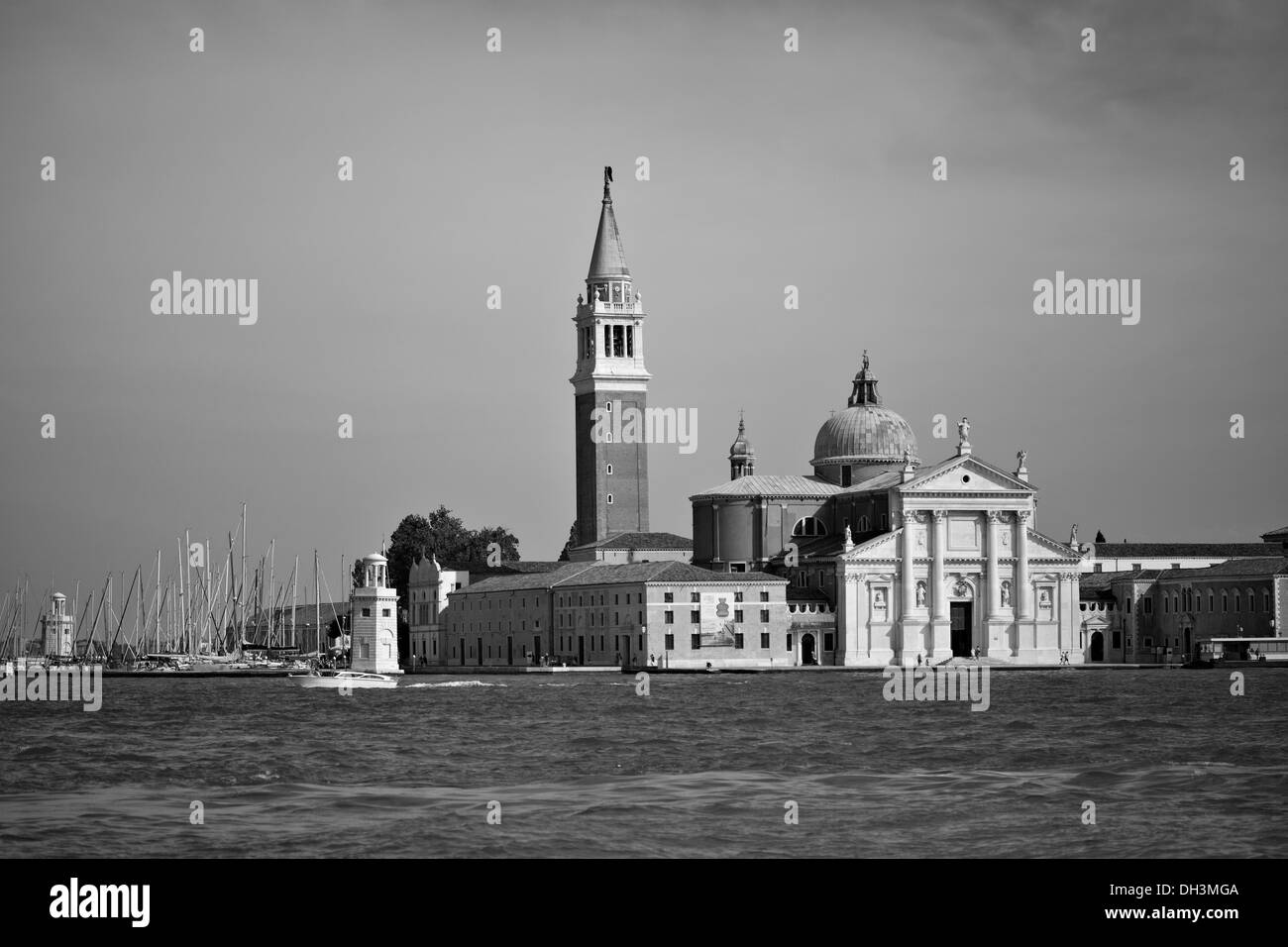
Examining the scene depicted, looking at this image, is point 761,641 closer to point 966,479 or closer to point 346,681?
point 966,479

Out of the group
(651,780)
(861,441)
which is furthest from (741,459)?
(651,780)

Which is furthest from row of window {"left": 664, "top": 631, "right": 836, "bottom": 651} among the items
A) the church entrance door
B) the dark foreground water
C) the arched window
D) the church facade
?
the dark foreground water

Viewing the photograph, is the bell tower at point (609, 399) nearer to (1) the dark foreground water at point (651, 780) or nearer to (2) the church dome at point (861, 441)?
(2) the church dome at point (861, 441)

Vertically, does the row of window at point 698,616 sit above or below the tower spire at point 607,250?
below

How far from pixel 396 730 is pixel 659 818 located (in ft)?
50.4

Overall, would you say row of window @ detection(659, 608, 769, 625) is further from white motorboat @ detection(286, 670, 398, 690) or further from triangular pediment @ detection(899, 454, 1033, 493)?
white motorboat @ detection(286, 670, 398, 690)

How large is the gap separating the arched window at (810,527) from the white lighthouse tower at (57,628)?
3493cm

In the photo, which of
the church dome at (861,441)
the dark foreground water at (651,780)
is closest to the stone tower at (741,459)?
the church dome at (861,441)

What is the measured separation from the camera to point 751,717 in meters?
37.9

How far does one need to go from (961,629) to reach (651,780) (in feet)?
171

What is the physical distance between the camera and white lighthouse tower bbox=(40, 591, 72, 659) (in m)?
94.4

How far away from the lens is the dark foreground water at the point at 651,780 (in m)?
17.6
